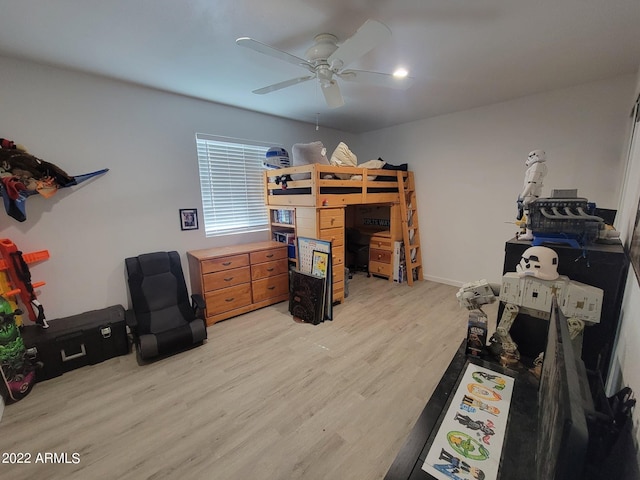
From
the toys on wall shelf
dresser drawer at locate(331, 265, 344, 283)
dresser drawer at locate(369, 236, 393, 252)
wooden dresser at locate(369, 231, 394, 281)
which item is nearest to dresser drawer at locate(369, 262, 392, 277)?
wooden dresser at locate(369, 231, 394, 281)

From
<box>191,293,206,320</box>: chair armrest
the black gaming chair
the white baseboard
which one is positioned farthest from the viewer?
the white baseboard

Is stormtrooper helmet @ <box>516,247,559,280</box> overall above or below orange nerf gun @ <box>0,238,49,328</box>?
above

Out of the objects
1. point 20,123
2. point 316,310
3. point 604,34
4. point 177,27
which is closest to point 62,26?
point 177,27

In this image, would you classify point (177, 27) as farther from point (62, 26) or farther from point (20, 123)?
point (20, 123)

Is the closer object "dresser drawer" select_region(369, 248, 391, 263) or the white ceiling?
the white ceiling

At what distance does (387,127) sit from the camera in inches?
175

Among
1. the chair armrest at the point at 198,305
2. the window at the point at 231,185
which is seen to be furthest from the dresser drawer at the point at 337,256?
the chair armrest at the point at 198,305

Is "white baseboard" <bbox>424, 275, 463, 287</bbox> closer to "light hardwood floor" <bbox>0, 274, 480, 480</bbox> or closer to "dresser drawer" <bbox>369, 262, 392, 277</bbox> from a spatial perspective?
"dresser drawer" <bbox>369, 262, 392, 277</bbox>

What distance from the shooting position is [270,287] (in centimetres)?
338

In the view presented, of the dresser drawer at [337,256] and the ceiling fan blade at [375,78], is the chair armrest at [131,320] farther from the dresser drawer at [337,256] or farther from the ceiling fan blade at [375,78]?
the ceiling fan blade at [375,78]

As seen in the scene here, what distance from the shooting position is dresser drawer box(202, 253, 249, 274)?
286cm

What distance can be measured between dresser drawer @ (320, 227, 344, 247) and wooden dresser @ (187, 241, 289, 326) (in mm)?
583

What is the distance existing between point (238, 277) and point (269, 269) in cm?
40

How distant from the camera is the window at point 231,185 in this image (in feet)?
10.7
